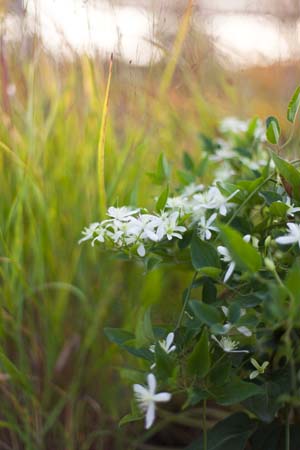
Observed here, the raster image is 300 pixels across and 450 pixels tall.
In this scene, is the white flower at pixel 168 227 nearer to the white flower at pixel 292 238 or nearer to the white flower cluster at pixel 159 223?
the white flower cluster at pixel 159 223

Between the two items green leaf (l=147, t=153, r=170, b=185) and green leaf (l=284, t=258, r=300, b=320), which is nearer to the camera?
green leaf (l=284, t=258, r=300, b=320)

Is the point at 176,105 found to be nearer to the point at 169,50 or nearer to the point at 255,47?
the point at 255,47

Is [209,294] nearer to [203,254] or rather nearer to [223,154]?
[203,254]

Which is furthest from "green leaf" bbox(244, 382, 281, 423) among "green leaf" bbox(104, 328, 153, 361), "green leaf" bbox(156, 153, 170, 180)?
"green leaf" bbox(156, 153, 170, 180)

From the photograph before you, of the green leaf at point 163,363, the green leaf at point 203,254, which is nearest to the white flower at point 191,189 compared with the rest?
the green leaf at point 203,254

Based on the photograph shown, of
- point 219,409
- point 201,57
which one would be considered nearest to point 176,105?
point 201,57

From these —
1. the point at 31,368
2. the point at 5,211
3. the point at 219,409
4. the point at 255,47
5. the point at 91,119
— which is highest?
the point at 255,47

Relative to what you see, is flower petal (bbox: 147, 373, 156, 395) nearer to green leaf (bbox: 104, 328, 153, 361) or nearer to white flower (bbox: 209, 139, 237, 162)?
green leaf (bbox: 104, 328, 153, 361)
